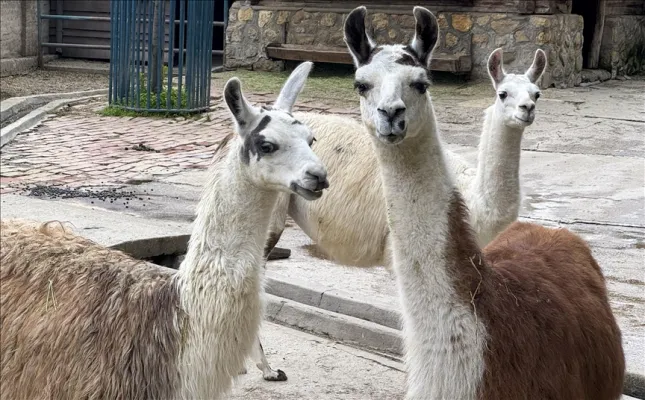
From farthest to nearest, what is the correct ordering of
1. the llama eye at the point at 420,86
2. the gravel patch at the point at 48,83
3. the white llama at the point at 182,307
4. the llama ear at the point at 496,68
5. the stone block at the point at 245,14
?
the stone block at the point at 245,14
the gravel patch at the point at 48,83
the llama ear at the point at 496,68
the white llama at the point at 182,307
the llama eye at the point at 420,86

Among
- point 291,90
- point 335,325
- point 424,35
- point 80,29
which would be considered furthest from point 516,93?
point 80,29

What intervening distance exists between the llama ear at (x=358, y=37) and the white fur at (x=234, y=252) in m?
0.33

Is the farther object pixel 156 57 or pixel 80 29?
pixel 80 29

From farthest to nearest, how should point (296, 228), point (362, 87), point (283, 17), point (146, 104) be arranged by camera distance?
point (283, 17), point (146, 104), point (296, 228), point (362, 87)

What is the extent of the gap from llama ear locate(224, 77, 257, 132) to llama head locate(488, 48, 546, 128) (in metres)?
1.95

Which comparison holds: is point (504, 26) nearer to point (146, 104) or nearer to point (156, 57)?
point (156, 57)

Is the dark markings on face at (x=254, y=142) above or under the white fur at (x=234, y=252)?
above

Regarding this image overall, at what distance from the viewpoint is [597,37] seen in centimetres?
1429

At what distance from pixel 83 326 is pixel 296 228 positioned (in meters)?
3.77

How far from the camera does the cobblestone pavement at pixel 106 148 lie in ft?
28.2

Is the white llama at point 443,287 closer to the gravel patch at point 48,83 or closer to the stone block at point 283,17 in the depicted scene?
the gravel patch at point 48,83

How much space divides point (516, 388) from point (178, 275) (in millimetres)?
1262

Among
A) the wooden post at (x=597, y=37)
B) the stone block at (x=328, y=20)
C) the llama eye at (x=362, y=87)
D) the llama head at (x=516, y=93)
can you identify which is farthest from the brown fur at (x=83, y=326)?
the wooden post at (x=597, y=37)

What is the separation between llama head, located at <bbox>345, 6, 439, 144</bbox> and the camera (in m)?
3.10
